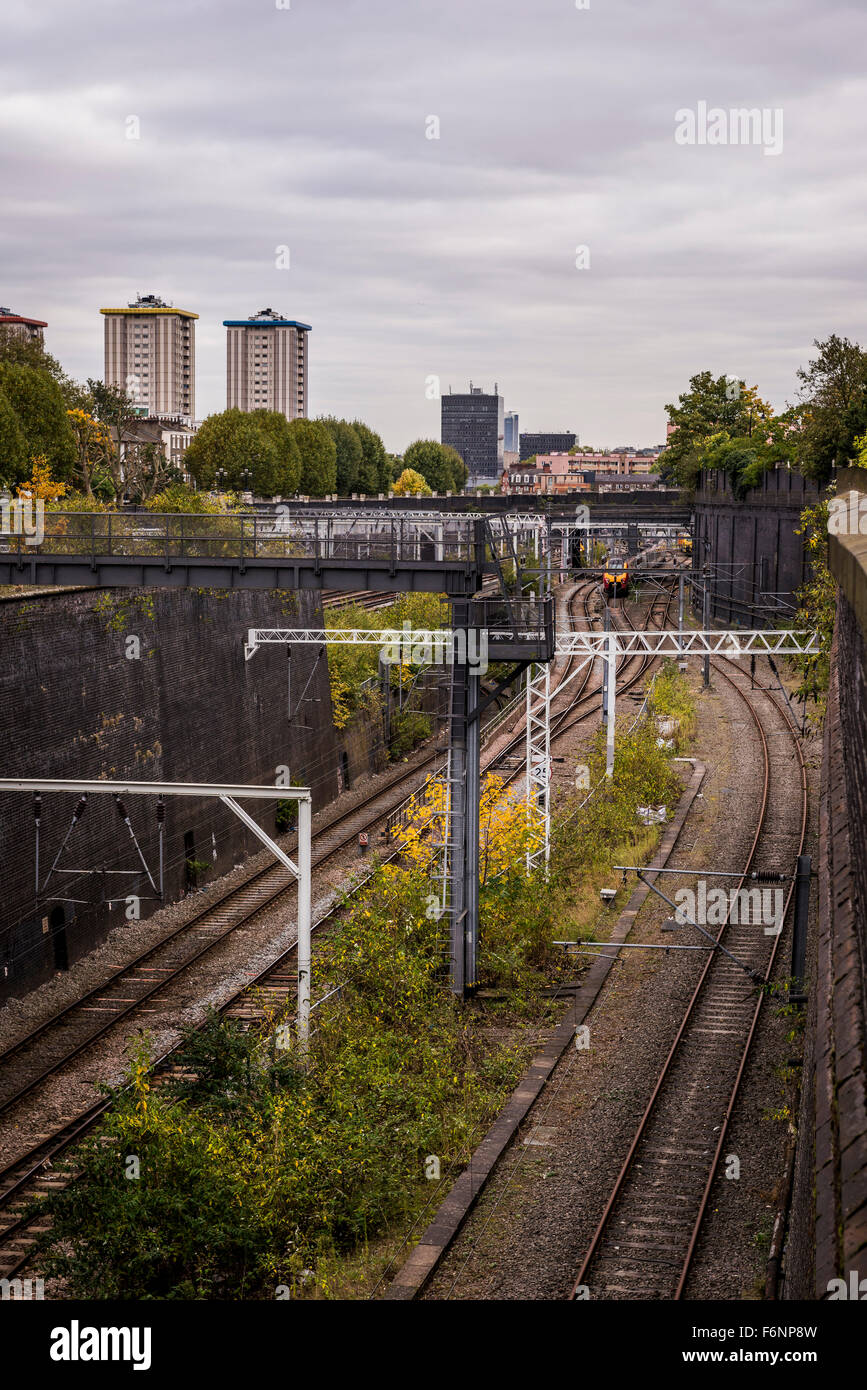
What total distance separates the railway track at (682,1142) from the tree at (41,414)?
1701 inches

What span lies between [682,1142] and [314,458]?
261ft

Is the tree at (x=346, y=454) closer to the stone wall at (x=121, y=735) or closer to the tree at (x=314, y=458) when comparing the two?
the tree at (x=314, y=458)

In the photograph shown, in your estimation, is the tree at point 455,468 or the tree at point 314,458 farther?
the tree at point 455,468

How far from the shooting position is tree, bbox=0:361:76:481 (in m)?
56.0

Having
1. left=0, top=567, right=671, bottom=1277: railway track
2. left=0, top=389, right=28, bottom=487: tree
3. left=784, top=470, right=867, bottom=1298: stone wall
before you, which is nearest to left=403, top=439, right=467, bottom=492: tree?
left=0, top=389, right=28, bottom=487: tree

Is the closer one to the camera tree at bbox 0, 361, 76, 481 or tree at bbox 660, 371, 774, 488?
tree at bbox 0, 361, 76, 481

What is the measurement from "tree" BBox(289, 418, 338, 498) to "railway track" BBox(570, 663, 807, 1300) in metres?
71.2

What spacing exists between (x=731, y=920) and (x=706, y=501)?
158ft

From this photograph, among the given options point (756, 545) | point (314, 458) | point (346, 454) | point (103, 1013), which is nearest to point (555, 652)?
point (103, 1013)

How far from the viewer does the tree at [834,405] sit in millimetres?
38812

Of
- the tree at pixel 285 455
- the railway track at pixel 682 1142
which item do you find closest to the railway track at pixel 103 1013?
the railway track at pixel 682 1142

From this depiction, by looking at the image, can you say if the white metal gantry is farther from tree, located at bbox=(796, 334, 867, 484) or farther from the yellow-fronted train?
the yellow-fronted train
